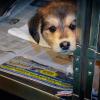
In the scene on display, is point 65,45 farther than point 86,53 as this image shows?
Yes

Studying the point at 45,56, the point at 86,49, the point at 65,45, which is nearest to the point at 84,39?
the point at 86,49

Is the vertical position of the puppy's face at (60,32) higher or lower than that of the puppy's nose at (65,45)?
higher

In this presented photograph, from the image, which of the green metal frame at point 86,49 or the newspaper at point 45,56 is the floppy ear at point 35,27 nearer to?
the newspaper at point 45,56

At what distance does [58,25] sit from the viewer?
769mm

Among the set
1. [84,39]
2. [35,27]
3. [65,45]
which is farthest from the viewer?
[35,27]

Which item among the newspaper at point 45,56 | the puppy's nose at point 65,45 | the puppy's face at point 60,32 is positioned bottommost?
the newspaper at point 45,56

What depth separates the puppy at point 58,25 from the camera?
732 mm

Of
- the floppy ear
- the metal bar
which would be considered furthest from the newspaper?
the metal bar

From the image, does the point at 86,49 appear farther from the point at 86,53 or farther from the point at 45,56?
the point at 45,56

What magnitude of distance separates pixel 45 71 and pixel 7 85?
113 mm

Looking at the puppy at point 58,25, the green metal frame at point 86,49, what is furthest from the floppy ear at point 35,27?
the green metal frame at point 86,49

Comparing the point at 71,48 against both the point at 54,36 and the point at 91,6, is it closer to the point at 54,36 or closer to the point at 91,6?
the point at 54,36

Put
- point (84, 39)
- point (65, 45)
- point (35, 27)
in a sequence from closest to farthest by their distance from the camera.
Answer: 1. point (84, 39)
2. point (65, 45)
3. point (35, 27)

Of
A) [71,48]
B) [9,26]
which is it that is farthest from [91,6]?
[9,26]
